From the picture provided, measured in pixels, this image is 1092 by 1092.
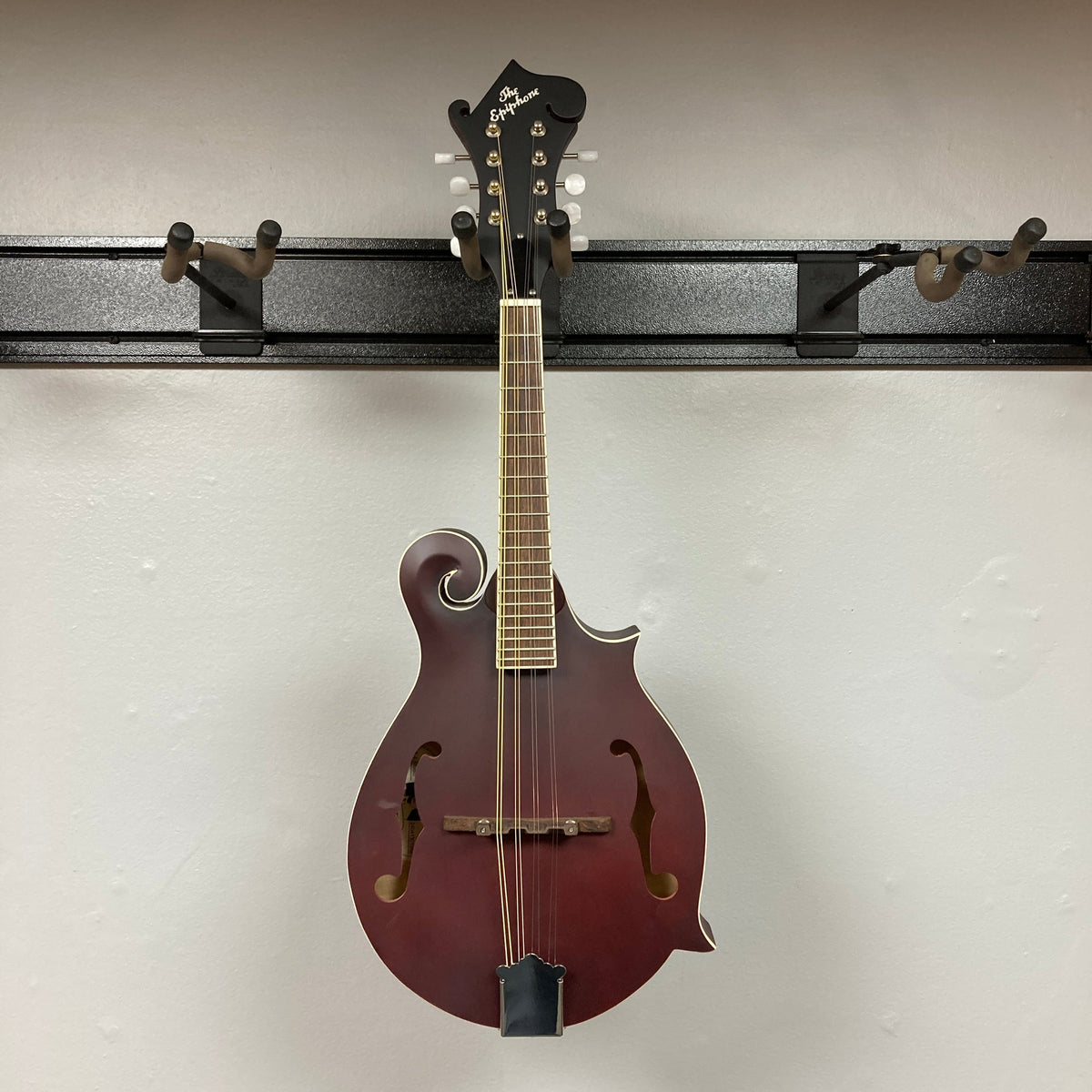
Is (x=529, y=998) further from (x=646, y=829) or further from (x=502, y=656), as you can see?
(x=502, y=656)

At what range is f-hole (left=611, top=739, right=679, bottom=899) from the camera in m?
0.90

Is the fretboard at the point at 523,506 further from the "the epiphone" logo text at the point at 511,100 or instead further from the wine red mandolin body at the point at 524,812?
the "the epiphone" logo text at the point at 511,100

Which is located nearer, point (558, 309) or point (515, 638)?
point (515, 638)

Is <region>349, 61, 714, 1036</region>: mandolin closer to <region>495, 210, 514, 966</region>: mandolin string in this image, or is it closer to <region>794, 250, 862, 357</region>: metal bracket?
<region>495, 210, 514, 966</region>: mandolin string

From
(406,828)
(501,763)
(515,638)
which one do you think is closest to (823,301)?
(515,638)

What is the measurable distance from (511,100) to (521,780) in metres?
0.77

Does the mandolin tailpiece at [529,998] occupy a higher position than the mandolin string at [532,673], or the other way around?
the mandolin string at [532,673]

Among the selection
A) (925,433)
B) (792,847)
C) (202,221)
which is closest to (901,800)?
(792,847)

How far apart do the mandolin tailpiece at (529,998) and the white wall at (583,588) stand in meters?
0.31

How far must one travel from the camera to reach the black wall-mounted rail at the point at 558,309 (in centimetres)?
113

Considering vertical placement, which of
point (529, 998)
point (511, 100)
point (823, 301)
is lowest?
point (529, 998)

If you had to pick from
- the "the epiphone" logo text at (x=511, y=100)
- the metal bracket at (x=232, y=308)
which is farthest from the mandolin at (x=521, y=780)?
the metal bracket at (x=232, y=308)

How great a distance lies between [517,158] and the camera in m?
0.91

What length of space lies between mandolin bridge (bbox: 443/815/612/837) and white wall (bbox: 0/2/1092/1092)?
0.31 m
